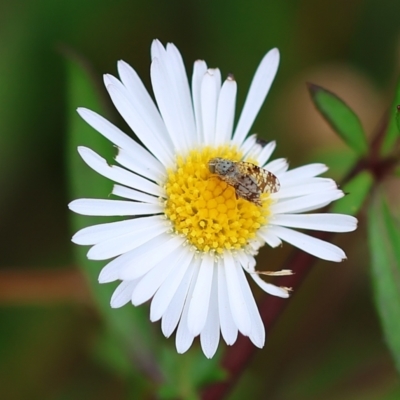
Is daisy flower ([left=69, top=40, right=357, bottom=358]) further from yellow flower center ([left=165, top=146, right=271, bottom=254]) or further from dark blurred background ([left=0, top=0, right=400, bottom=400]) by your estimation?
dark blurred background ([left=0, top=0, right=400, bottom=400])

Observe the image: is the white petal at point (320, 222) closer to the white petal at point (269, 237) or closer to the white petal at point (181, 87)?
the white petal at point (269, 237)

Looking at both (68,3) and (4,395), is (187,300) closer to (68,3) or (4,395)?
(4,395)

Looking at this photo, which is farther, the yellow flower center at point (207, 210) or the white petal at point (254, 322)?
the yellow flower center at point (207, 210)

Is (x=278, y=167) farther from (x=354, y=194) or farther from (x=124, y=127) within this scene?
(x=124, y=127)

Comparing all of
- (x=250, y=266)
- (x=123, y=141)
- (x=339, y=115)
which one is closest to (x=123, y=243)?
(x=123, y=141)

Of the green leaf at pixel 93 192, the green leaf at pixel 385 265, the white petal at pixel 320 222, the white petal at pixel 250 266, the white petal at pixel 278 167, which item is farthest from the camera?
the green leaf at pixel 93 192

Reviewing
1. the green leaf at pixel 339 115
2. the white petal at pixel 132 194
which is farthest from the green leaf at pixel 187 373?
the green leaf at pixel 339 115

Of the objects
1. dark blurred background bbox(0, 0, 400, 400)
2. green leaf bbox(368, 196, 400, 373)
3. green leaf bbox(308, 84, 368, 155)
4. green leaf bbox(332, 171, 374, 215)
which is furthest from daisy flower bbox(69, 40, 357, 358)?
dark blurred background bbox(0, 0, 400, 400)

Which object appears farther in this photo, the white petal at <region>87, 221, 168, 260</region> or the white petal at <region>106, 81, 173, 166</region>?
the white petal at <region>106, 81, 173, 166</region>
